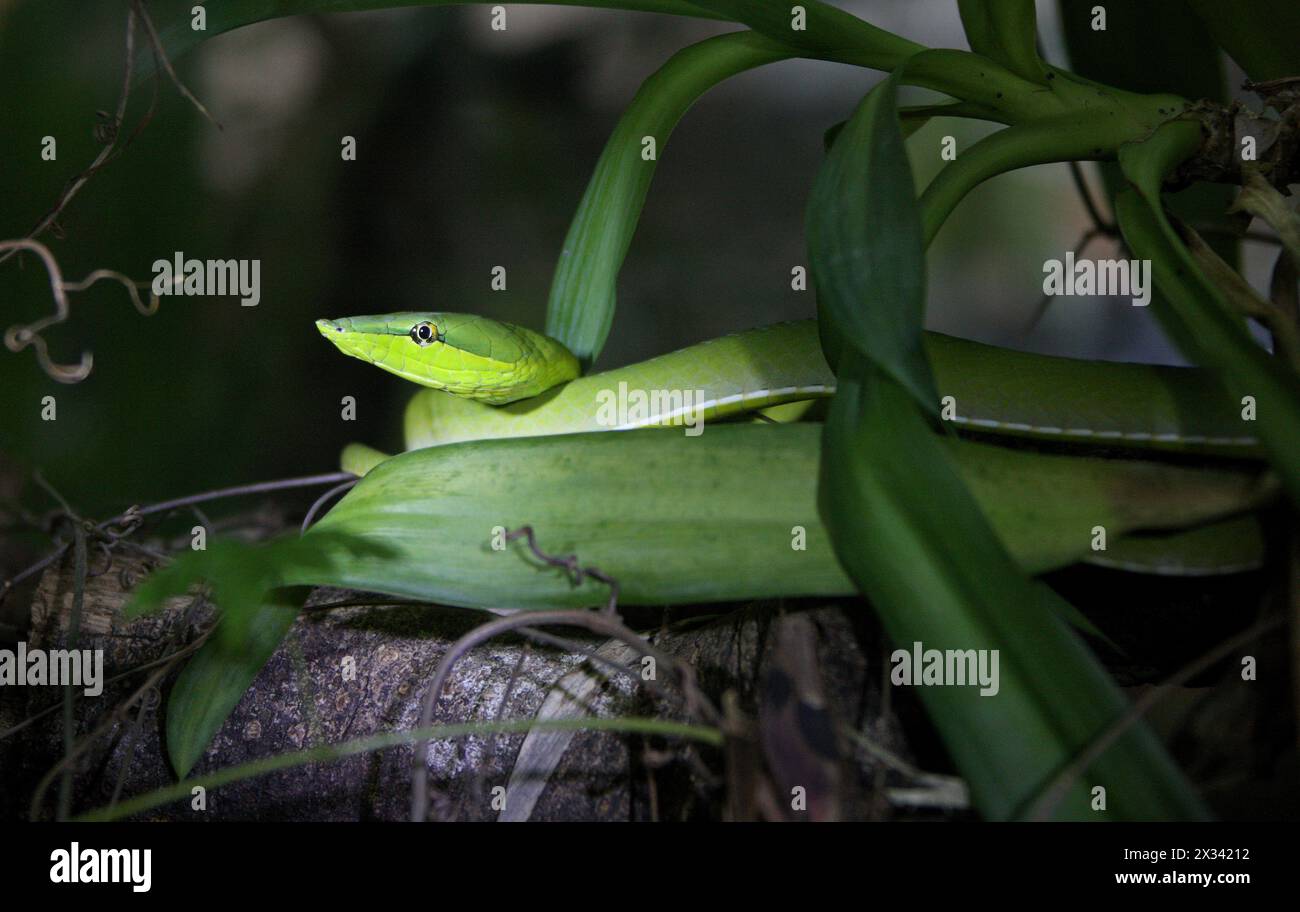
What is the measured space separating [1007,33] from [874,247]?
19.7 inches

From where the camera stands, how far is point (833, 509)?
0.69 meters

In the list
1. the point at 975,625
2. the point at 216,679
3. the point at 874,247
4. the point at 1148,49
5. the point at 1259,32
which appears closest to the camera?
the point at 975,625

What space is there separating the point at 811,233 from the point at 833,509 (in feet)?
0.81

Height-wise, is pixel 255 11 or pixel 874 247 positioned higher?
pixel 255 11

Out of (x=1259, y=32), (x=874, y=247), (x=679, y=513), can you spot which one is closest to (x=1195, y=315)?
(x=874, y=247)

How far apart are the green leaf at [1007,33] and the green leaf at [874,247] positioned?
0.29 meters

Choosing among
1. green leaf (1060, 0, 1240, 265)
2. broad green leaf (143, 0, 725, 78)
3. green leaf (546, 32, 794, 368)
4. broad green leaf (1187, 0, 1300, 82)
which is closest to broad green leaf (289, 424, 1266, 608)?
green leaf (546, 32, 794, 368)

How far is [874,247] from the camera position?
2.35ft

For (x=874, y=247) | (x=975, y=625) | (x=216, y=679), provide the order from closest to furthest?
(x=975, y=625)
(x=874, y=247)
(x=216, y=679)

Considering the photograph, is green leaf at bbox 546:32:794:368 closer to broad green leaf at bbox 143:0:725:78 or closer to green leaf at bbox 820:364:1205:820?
broad green leaf at bbox 143:0:725:78

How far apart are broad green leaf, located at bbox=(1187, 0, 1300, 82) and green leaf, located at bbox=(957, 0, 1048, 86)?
0.25m

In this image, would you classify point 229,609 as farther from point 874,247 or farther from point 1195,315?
point 1195,315
